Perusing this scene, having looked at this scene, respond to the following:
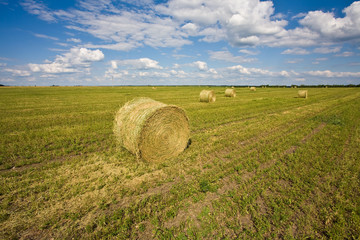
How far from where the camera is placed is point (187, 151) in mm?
8125

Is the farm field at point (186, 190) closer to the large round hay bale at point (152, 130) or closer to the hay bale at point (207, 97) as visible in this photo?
the large round hay bale at point (152, 130)

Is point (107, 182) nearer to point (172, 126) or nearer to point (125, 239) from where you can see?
point (125, 239)

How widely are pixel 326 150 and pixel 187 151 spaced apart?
601 centimetres

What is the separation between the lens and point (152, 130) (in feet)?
23.6

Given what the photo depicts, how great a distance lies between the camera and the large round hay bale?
6.88 metres

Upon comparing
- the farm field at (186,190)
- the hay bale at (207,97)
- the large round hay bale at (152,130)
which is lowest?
the farm field at (186,190)

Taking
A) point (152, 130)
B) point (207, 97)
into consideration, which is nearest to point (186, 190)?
point (152, 130)

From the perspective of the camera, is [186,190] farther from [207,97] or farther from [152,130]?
[207,97]

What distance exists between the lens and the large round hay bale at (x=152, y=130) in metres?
6.88

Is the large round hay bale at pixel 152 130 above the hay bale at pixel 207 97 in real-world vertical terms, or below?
below

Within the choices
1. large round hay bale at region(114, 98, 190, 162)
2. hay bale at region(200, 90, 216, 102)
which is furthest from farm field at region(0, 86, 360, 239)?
hay bale at region(200, 90, 216, 102)

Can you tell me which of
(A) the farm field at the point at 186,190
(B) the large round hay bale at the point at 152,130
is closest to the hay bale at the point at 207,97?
(A) the farm field at the point at 186,190

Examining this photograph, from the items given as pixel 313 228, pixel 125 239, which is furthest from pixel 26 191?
pixel 313 228

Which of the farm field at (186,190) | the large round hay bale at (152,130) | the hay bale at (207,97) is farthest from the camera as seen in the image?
the hay bale at (207,97)
